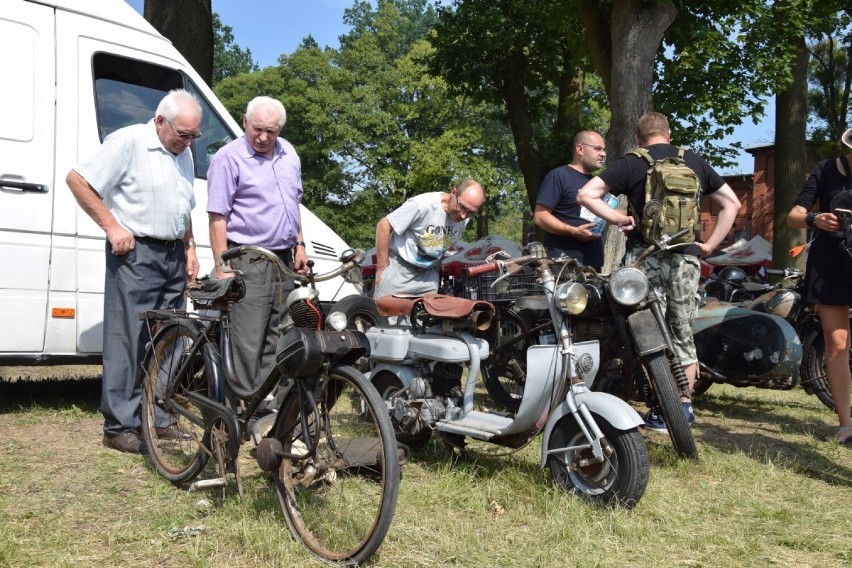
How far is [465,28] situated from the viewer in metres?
20.6

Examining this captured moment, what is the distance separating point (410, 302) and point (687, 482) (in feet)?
5.74

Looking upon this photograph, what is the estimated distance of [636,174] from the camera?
5.34 meters

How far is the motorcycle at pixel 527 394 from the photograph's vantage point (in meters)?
4.01

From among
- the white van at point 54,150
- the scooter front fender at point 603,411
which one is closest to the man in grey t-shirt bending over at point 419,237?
the white van at point 54,150

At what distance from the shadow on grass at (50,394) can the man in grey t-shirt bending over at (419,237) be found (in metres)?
2.47

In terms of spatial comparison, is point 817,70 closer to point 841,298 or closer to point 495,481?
point 841,298

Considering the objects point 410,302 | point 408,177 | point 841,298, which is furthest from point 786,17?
point 408,177

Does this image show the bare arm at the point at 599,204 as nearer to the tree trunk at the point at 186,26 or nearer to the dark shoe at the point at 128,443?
the dark shoe at the point at 128,443

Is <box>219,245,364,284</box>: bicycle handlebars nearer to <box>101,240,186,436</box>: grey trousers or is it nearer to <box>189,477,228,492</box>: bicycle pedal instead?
<box>189,477,228,492</box>: bicycle pedal

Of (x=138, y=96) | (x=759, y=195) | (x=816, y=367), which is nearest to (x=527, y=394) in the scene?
(x=816, y=367)

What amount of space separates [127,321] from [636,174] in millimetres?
3051

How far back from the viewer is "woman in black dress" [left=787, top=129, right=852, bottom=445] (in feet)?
17.4

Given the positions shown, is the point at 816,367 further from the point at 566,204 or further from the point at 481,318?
the point at 481,318

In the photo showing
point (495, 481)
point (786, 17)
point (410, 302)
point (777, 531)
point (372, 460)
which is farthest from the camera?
point (786, 17)
